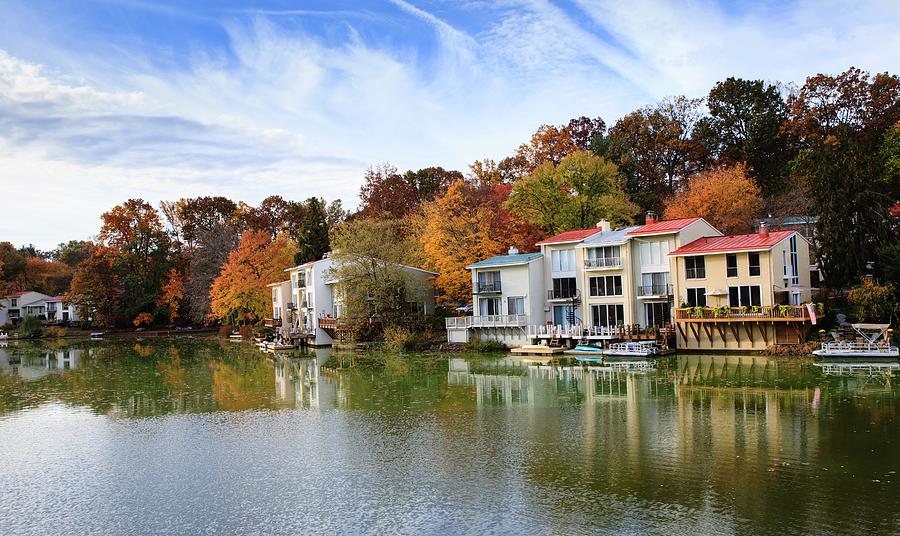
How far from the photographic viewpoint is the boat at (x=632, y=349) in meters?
39.7

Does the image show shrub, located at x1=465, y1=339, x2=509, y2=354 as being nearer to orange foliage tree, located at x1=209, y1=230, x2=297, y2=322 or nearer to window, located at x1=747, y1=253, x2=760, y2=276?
window, located at x1=747, y1=253, x2=760, y2=276

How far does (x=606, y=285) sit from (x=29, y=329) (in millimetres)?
67252

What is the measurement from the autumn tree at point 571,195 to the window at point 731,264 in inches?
537

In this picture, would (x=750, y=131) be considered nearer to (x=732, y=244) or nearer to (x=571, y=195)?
(x=571, y=195)

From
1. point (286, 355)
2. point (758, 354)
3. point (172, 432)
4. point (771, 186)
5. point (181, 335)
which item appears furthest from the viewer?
point (181, 335)

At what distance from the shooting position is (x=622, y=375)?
3397 cm

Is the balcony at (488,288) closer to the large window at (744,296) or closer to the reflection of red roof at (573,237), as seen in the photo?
the reflection of red roof at (573,237)

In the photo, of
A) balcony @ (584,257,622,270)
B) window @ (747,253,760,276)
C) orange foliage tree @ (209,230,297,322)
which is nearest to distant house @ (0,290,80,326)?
orange foliage tree @ (209,230,297,322)

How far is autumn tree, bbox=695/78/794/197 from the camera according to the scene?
2416 inches

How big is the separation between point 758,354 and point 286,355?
31.7 meters

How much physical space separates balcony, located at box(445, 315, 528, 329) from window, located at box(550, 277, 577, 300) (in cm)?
243

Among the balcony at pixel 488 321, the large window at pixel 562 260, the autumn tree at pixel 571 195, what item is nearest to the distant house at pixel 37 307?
the balcony at pixel 488 321

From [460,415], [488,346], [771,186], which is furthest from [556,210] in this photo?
[460,415]

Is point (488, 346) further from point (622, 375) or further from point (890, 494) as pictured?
point (890, 494)
